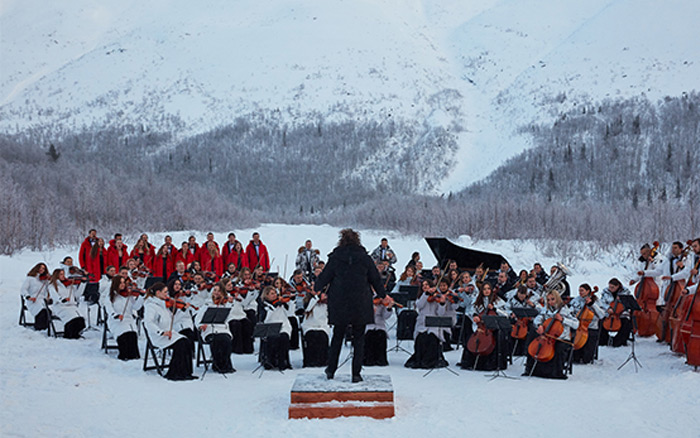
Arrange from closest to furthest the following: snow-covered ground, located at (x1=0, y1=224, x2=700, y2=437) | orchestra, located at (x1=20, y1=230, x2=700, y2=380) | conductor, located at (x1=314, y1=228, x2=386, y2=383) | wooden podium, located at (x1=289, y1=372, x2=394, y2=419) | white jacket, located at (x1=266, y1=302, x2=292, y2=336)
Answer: snow-covered ground, located at (x1=0, y1=224, x2=700, y2=437)
wooden podium, located at (x1=289, y1=372, x2=394, y2=419)
conductor, located at (x1=314, y1=228, x2=386, y2=383)
orchestra, located at (x1=20, y1=230, x2=700, y2=380)
white jacket, located at (x1=266, y1=302, x2=292, y2=336)

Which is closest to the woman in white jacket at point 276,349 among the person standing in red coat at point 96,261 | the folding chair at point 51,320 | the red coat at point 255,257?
the folding chair at point 51,320

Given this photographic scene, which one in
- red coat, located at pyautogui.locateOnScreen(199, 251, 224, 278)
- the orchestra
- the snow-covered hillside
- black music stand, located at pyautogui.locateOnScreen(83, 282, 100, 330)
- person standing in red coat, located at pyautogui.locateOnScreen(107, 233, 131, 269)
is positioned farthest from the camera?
the snow-covered hillside

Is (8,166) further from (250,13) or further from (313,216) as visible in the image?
(250,13)

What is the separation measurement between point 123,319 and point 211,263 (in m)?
4.97

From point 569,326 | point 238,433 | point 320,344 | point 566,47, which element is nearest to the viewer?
point 238,433

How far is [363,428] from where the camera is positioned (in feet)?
22.5

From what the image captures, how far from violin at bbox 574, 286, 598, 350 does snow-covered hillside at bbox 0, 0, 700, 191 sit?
222 feet

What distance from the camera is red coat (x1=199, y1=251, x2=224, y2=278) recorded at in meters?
15.5

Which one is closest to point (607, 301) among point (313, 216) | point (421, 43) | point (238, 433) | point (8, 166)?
point (238, 433)

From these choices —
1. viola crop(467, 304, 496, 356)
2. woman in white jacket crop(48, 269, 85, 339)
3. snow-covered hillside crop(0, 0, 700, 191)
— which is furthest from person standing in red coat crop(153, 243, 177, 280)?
snow-covered hillside crop(0, 0, 700, 191)

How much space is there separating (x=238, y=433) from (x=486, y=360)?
484cm

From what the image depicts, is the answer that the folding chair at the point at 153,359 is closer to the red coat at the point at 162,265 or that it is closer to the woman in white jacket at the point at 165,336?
the woman in white jacket at the point at 165,336

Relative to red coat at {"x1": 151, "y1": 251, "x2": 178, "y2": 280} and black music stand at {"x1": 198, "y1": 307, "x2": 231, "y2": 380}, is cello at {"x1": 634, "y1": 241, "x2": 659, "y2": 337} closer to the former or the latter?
black music stand at {"x1": 198, "y1": 307, "x2": 231, "y2": 380}

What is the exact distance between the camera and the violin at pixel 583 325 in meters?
10.1
